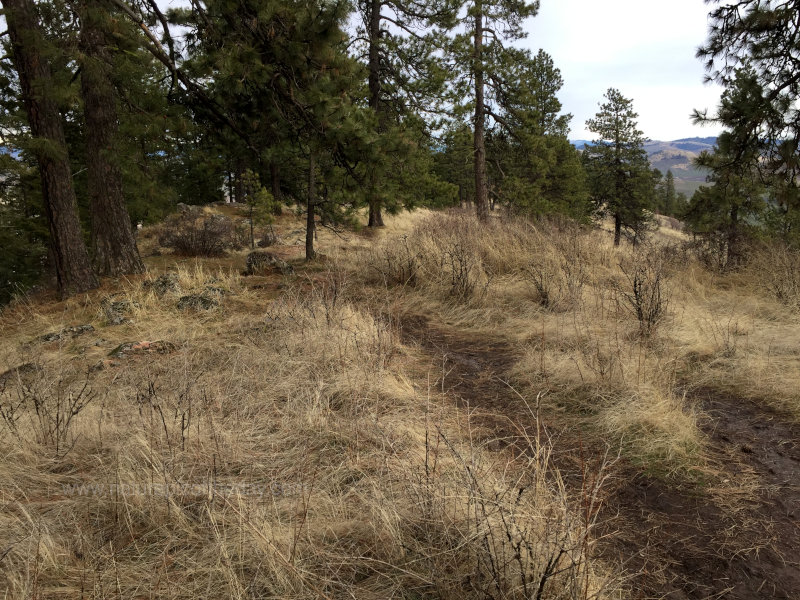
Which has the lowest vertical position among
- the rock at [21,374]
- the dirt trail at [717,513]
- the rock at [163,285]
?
the dirt trail at [717,513]

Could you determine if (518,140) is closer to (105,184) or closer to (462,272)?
(462,272)

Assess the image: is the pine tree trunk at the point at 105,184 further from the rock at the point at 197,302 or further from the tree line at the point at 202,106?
the rock at the point at 197,302

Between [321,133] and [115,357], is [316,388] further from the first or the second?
[321,133]

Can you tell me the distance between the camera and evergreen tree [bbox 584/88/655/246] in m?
25.7

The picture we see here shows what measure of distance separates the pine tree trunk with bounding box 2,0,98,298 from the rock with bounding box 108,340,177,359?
288 centimetres

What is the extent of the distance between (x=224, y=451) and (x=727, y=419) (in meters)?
3.32

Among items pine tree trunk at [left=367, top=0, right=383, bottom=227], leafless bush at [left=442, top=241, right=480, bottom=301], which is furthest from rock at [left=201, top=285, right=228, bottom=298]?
pine tree trunk at [left=367, top=0, right=383, bottom=227]

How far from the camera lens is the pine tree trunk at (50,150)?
5609mm

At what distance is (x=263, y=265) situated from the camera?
844 centimetres

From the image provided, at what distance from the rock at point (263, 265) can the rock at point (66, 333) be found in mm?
3243

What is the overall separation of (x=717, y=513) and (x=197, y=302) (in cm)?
583

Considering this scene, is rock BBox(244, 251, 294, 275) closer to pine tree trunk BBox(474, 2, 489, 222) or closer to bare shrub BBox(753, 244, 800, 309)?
pine tree trunk BBox(474, 2, 489, 222)

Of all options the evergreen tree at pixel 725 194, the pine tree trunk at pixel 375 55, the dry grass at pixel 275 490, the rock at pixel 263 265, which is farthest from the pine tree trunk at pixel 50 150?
the evergreen tree at pixel 725 194

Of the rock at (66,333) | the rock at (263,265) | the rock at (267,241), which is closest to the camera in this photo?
the rock at (66,333)
